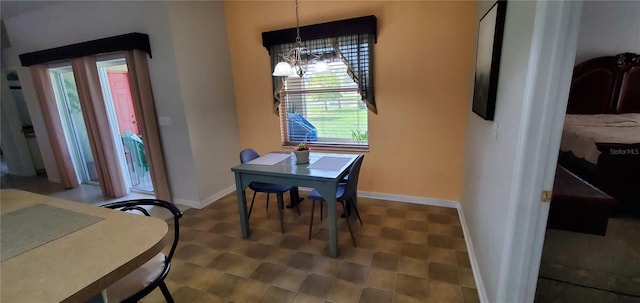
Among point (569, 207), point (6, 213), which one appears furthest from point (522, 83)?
point (6, 213)

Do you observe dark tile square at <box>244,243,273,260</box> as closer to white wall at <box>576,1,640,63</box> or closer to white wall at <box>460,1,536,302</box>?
white wall at <box>460,1,536,302</box>

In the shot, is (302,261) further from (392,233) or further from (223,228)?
(223,228)

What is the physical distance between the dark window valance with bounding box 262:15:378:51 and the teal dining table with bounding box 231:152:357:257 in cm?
143

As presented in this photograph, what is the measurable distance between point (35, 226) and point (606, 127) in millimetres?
4887

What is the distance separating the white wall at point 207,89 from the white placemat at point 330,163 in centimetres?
169

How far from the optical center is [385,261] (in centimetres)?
216

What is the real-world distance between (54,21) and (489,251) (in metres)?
5.62

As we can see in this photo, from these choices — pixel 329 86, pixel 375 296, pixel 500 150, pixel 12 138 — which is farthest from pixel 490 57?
pixel 12 138

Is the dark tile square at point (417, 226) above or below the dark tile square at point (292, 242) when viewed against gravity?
below

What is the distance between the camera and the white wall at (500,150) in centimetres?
127

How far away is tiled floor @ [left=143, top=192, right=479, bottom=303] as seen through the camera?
73.0 inches

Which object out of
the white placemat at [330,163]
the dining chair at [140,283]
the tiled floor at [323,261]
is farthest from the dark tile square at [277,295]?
the white placemat at [330,163]

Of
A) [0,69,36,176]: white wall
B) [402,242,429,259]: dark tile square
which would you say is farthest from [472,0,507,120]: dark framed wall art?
[0,69,36,176]: white wall

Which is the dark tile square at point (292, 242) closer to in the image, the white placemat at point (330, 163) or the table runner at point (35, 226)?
the white placemat at point (330, 163)
